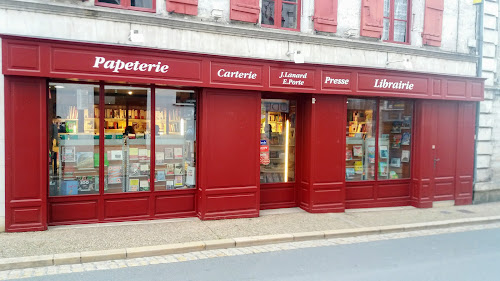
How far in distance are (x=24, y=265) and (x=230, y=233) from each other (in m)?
3.37

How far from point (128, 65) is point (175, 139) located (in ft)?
6.38

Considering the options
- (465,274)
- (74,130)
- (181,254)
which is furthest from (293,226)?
(74,130)

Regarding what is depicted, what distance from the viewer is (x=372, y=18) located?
955 centimetres

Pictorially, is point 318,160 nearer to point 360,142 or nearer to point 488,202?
point 360,142

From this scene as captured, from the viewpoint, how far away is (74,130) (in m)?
7.62

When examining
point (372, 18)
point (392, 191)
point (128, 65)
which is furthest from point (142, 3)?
point (392, 191)

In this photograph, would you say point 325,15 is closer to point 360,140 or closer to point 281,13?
point 281,13

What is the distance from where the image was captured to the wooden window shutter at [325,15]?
352 inches

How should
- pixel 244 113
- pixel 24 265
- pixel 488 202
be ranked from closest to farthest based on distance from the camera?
pixel 24 265, pixel 244 113, pixel 488 202

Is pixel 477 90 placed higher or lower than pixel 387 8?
lower

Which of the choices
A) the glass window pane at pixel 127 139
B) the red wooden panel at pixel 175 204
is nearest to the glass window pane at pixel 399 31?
the glass window pane at pixel 127 139

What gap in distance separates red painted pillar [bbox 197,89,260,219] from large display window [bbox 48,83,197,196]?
1.78 feet

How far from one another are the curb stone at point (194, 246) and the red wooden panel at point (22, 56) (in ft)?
10.6

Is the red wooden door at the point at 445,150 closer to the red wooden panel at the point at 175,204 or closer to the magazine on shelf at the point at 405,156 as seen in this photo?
the magazine on shelf at the point at 405,156
